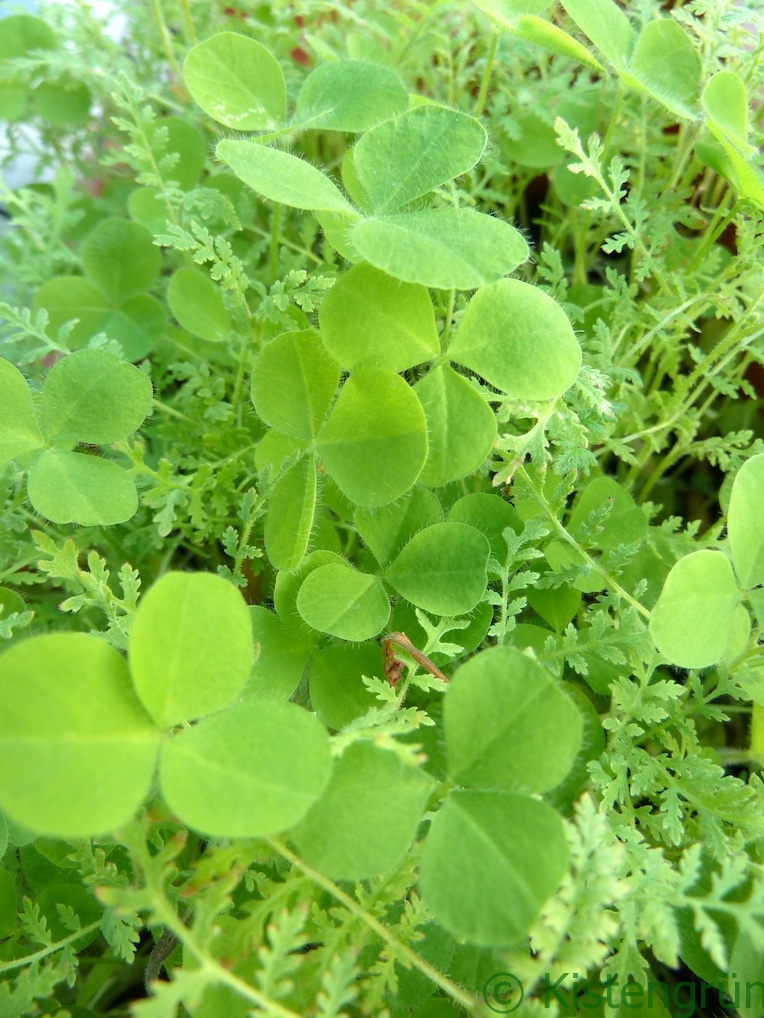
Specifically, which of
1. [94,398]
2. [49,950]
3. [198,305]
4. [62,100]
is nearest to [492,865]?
[49,950]

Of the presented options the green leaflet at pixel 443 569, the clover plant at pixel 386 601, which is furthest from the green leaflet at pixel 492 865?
the green leaflet at pixel 443 569

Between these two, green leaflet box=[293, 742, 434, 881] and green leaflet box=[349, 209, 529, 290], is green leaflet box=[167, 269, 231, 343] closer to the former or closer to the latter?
green leaflet box=[349, 209, 529, 290]

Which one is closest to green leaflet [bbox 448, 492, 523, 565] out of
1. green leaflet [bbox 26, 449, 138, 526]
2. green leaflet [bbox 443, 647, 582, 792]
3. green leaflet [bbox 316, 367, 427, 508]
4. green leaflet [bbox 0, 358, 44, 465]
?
green leaflet [bbox 316, 367, 427, 508]

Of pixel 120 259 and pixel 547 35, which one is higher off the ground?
pixel 547 35

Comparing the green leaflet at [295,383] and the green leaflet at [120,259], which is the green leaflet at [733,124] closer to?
the green leaflet at [295,383]

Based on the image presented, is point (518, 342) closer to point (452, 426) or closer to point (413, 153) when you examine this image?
Answer: point (452, 426)

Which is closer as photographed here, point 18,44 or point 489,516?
point 489,516
